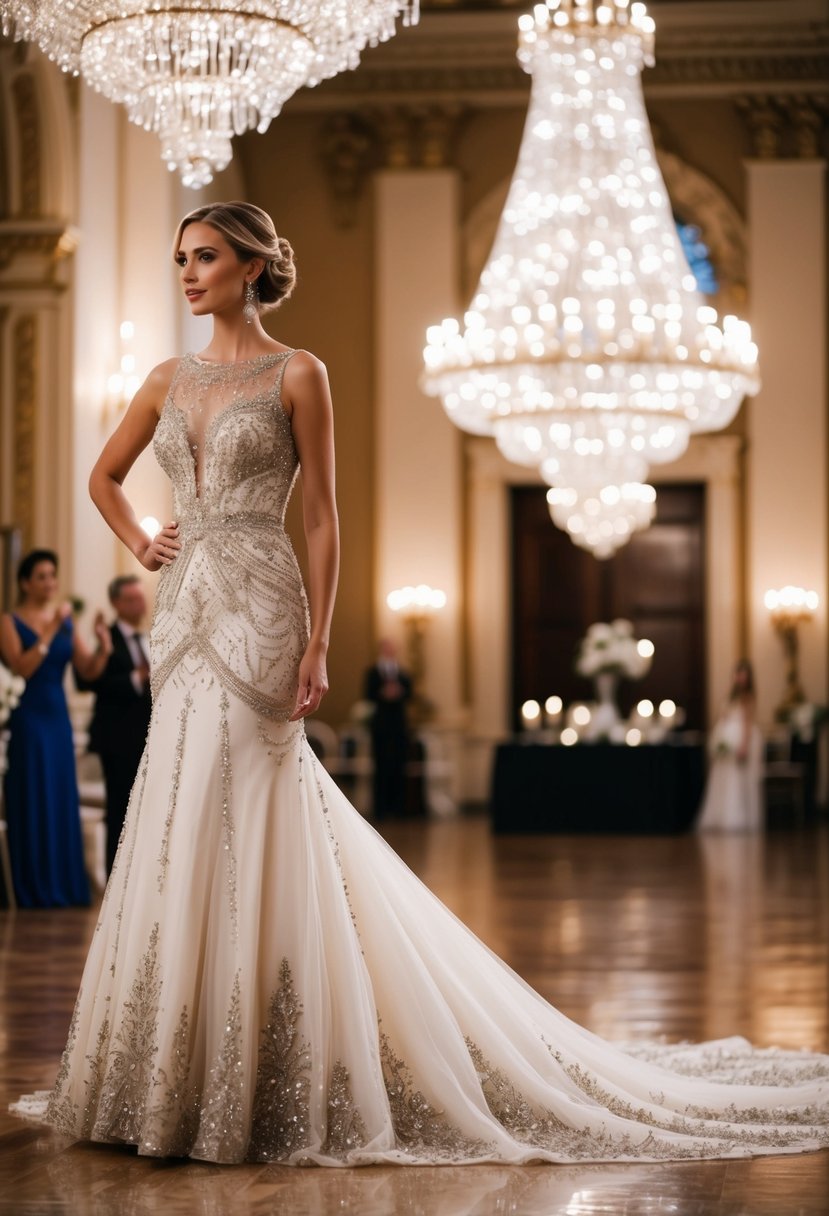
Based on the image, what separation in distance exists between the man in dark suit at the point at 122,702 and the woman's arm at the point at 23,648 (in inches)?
36.0

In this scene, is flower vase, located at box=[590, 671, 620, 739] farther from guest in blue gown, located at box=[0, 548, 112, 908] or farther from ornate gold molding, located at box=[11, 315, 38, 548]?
guest in blue gown, located at box=[0, 548, 112, 908]

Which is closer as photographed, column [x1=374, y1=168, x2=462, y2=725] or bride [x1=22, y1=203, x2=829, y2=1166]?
bride [x1=22, y1=203, x2=829, y2=1166]

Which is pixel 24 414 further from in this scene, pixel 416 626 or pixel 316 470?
pixel 316 470

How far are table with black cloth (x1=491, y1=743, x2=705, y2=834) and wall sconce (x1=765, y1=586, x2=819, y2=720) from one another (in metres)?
2.35

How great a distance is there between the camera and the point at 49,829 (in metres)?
8.02

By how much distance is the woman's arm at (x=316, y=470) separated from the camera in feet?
11.5

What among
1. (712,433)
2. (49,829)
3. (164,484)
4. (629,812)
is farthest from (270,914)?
(712,433)

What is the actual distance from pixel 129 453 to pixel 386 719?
11740mm

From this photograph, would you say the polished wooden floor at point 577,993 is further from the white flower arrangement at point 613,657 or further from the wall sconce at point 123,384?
the wall sconce at point 123,384

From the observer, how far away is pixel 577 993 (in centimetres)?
556

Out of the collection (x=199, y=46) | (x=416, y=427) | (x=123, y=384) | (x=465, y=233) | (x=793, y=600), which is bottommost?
(x=793, y=600)

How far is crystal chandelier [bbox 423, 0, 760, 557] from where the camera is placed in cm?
1137

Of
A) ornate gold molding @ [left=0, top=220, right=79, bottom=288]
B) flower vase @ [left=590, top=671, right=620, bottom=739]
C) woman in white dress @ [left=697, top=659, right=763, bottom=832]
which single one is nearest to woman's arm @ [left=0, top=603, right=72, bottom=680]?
ornate gold molding @ [left=0, top=220, right=79, bottom=288]

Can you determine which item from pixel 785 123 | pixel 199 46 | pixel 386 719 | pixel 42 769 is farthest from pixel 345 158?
pixel 42 769
